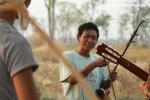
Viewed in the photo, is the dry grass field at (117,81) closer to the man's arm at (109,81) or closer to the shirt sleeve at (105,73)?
the shirt sleeve at (105,73)

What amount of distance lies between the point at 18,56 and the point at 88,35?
1950mm

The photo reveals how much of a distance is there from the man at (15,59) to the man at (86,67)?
5.31ft

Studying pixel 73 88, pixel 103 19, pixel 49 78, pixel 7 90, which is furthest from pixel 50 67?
pixel 7 90

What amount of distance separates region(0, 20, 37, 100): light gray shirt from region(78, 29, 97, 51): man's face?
5.99ft

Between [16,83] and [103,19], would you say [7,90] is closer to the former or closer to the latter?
[16,83]

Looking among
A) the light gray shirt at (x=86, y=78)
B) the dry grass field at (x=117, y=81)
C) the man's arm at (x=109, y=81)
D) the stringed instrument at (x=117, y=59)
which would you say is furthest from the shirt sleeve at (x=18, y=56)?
the dry grass field at (x=117, y=81)

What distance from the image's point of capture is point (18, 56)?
3.09 ft

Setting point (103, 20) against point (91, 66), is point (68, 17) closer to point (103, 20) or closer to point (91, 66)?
point (103, 20)

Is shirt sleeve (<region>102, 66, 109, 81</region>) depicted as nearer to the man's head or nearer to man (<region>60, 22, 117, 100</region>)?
man (<region>60, 22, 117, 100</region>)

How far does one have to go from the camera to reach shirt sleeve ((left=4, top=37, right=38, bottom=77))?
3.09 ft

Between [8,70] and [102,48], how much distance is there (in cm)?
157

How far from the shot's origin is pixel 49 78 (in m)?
6.92

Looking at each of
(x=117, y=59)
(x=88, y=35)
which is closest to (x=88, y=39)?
(x=88, y=35)

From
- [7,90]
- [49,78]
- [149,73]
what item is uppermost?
[7,90]
